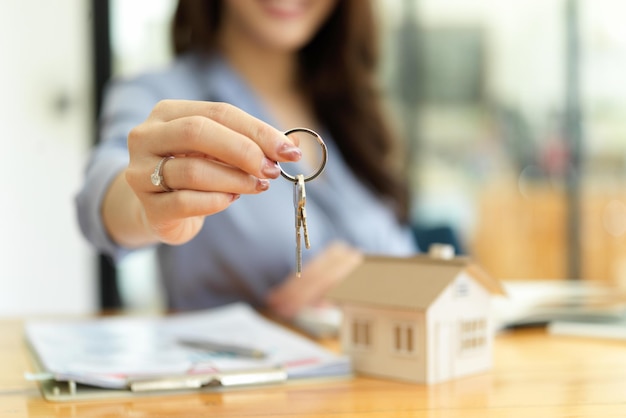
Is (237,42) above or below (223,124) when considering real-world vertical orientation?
above

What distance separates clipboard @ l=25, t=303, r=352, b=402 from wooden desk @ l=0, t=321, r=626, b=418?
1 cm

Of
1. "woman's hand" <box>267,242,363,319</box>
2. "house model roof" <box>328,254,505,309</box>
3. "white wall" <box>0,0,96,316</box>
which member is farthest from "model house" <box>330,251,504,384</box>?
"white wall" <box>0,0,96,316</box>

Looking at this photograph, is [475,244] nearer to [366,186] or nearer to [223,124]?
[366,186]

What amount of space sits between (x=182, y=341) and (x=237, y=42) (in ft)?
2.75

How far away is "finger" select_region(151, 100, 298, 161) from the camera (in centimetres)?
56

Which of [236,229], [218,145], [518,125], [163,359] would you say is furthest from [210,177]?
[518,125]

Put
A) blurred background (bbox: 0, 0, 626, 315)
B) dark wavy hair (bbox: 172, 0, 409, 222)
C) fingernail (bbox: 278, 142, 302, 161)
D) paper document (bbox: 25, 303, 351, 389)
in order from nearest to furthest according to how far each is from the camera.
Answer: fingernail (bbox: 278, 142, 302, 161) < paper document (bbox: 25, 303, 351, 389) < dark wavy hair (bbox: 172, 0, 409, 222) < blurred background (bbox: 0, 0, 626, 315)

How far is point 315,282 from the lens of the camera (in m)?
1.15

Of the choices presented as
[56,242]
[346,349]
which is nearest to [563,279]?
[56,242]

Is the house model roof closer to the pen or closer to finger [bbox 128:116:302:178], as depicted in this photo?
the pen

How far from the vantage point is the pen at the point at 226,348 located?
2.41 ft

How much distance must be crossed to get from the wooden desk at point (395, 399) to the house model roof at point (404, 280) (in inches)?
3.0

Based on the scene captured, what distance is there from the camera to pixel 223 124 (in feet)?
1.90

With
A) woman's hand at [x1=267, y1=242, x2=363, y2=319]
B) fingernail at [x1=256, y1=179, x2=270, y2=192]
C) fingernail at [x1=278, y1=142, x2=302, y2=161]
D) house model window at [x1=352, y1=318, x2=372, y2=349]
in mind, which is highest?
fingernail at [x1=278, y1=142, x2=302, y2=161]
